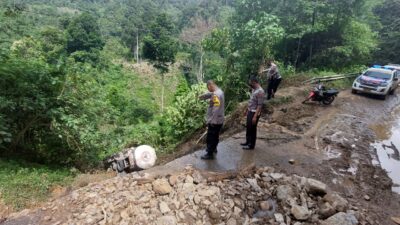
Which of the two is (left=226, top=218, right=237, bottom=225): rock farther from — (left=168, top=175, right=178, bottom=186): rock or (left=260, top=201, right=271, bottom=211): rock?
(left=168, top=175, right=178, bottom=186): rock

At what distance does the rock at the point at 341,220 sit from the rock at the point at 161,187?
2657 mm

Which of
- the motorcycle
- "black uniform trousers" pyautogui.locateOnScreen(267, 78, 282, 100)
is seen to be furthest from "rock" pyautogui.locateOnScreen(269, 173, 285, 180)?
the motorcycle

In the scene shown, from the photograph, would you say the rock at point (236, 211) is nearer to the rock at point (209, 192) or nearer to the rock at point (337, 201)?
the rock at point (209, 192)

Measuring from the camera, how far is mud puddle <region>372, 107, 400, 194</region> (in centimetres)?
827

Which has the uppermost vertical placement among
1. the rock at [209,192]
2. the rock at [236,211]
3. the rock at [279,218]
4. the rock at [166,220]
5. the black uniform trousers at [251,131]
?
the black uniform trousers at [251,131]

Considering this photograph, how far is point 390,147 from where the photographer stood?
10008 mm

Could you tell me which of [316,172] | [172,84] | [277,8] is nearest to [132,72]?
[172,84]

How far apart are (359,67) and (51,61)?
60.6ft

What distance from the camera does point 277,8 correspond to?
769 inches

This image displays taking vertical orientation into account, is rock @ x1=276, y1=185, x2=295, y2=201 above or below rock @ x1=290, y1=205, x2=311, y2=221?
above

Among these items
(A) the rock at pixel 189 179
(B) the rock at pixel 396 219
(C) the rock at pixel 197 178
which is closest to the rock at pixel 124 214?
(A) the rock at pixel 189 179

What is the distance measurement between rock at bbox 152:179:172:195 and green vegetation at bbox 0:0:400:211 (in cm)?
255

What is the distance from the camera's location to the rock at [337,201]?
5.73 metres

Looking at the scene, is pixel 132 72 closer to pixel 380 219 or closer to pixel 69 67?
pixel 69 67
